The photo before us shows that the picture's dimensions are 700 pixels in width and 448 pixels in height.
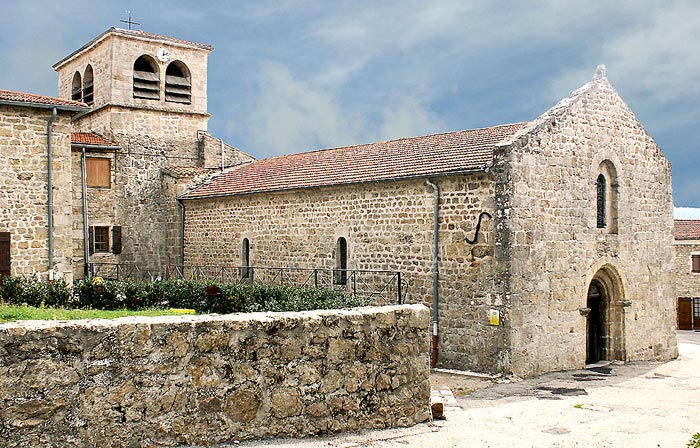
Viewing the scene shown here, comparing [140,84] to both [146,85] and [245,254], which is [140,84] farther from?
[245,254]

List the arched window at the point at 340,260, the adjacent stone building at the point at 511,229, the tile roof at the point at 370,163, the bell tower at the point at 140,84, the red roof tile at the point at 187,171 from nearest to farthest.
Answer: the adjacent stone building at the point at 511,229 → the tile roof at the point at 370,163 → the arched window at the point at 340,260 → the red roof tile at the point at 187,171 → the bell tower at the point at 140,84

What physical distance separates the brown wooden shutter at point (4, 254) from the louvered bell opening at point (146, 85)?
32.8 feet

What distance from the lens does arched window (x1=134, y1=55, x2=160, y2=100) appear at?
25.8 meters

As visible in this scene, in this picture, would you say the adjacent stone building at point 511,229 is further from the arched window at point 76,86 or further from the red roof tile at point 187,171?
the arched window at point 76,86

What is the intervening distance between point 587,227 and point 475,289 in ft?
12.4

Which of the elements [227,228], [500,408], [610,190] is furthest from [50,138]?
[610,190]

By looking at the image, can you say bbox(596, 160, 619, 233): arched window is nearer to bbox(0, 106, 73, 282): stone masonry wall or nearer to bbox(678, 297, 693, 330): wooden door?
bbox(0, 106, 73, 282): stone masonry wall

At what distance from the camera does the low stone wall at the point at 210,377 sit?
19.3 feet

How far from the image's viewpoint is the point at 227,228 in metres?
22.2

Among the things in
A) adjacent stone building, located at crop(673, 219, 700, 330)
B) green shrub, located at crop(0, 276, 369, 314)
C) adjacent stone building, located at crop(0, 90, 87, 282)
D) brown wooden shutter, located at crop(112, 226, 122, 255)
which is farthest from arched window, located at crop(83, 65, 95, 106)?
adjacent stone building, located at crop(673, 219, 700, 330)

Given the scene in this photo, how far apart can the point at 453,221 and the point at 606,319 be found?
5.69m

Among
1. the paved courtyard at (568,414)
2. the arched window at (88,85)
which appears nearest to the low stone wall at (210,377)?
the paved courtyard at (568,414)

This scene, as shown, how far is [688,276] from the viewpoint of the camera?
35500 millimetres

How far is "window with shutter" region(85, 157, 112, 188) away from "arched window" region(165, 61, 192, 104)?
4.03 metres
